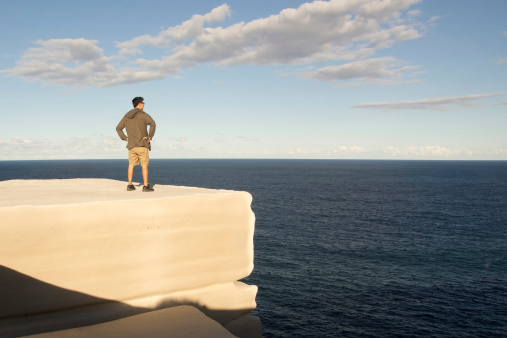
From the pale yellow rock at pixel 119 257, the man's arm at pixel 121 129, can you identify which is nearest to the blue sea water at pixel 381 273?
the pale yellow rock at pixel 119 257

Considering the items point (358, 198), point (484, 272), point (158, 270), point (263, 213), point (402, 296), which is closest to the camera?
point (158, 270)

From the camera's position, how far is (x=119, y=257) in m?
5.61

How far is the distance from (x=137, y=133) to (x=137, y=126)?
0.14m

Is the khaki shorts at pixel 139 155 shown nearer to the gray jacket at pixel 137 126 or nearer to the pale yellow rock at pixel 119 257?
the gray jacket at pixel 137 126

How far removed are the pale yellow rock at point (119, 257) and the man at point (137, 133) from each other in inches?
73.3

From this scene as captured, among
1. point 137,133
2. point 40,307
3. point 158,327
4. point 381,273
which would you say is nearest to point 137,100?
point 137,133

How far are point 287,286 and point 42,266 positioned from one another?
28.5m

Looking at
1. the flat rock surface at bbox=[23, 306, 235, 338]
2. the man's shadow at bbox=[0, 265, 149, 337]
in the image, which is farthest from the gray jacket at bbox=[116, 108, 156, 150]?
Answer: the flat rock surface at bbox=[23, 306, 235, 338]

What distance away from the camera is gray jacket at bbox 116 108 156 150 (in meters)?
7.47

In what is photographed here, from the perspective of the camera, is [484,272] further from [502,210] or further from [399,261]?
[502,210]

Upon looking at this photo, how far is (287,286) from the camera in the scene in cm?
3166

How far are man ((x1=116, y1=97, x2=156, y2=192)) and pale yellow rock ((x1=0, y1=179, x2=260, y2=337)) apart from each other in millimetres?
1861

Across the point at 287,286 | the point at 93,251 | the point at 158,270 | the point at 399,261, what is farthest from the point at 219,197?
the point at 399,261

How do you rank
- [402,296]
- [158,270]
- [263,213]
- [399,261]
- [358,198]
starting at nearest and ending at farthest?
[158,270] → [402,296] → [399,261] → [263,213] → [358,198]
